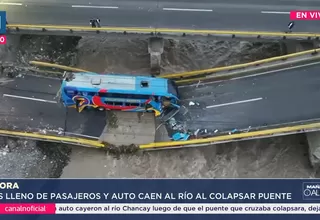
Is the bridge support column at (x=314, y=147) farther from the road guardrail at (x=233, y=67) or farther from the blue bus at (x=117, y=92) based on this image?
the blue bus at (x=117, y=92)

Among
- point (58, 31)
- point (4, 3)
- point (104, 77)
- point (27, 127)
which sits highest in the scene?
point (4, 3)

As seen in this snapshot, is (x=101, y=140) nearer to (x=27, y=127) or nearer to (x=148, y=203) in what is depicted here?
(x=27, y=127)

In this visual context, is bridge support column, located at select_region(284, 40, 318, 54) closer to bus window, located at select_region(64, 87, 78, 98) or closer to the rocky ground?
the rocky ground

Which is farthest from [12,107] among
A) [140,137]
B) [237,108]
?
[237,108]

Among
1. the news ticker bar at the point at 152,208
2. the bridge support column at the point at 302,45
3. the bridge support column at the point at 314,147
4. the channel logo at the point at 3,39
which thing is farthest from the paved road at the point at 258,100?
the channel logo at the point at 3,39

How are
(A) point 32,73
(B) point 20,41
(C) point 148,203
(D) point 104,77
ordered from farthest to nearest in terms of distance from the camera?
1. (B) point 20,41
2. (A) point 32,73
3. (D) point 104,77
4. (C) point 148,203
